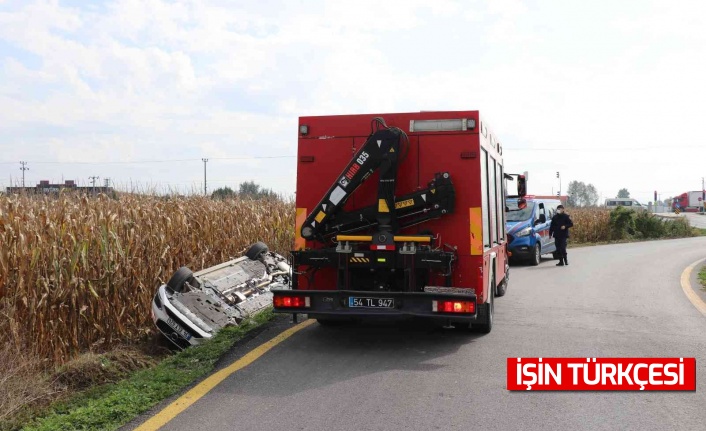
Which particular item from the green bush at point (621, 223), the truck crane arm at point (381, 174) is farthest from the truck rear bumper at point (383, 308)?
the green bush at point (621, 223)

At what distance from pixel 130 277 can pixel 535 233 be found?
39.8 ft

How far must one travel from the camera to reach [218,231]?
40.7 feet

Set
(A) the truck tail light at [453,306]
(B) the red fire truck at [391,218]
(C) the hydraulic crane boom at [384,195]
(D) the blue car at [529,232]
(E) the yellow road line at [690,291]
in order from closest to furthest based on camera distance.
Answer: (A) the truck tail light at [453,306] < (B) the red fire truck at [391,218] < (C) the hydraulic crane boom at [384,195] < (E) the yellow road line at [690,291] < (D) the blue car at [529,232]

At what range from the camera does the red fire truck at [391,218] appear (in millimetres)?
7180

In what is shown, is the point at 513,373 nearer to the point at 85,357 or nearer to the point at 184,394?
the point at 184,394

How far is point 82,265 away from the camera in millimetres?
8047

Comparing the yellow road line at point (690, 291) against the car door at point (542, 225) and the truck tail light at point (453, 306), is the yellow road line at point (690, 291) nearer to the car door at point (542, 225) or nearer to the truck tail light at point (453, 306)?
the car door at point (542, 225)

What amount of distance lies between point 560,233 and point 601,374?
40.5 feet

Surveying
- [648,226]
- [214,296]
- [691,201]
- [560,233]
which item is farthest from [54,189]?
[691,201]

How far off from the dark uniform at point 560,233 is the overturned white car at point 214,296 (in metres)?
9.39

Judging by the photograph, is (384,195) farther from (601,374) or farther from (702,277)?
(702,277)

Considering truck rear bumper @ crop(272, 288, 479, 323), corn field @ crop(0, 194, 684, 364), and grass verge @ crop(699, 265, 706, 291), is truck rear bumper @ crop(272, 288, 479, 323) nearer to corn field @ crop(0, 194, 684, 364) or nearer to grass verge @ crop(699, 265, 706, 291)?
corn field @ crop(0, 194, 684, 364)

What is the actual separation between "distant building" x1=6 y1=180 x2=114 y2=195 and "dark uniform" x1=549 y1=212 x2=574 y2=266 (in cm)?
1209

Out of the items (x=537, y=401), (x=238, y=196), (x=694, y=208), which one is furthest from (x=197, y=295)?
(x=694, y=208)
